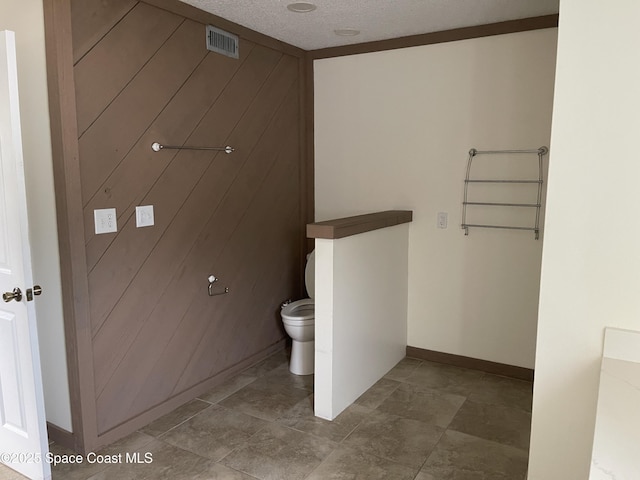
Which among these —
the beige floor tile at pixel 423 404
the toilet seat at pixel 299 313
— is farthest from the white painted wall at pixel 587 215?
→ the toilet seat at pixel 299 313

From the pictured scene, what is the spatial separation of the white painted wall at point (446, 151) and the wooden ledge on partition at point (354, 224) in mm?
242

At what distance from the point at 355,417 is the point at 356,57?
2567mm

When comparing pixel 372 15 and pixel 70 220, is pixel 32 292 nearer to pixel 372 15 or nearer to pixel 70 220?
pixel 70 220

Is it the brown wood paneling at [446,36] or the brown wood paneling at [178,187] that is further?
the brown wood paneling at [446,36]

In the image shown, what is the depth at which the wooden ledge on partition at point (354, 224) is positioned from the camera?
2.61 metres

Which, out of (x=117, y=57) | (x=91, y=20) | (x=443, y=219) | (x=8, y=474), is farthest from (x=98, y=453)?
(x=443, y=219)

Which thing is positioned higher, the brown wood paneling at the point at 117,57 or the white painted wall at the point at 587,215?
the brown wood paneling at the point at 117,57

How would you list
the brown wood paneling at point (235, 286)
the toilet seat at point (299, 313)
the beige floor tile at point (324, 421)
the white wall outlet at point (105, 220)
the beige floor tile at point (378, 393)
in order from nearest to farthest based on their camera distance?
the white wall outlet at point (105, 220)
the beige floor tile at point (324, 421)
the brown wood paneling at point (235, 286)
the beige floor tile at point (378, 393)
the toilet seat at point (299, 313)

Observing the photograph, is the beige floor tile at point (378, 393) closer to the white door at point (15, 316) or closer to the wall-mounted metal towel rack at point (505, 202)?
the wall-mounted metal towel rack at point (505, 202)

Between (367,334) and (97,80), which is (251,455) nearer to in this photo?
(367,334)

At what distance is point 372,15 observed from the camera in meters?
2.99

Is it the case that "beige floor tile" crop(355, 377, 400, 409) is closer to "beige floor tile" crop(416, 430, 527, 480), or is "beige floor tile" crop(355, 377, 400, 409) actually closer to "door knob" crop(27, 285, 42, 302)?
"beige floor tile" crop(416, 430, 527, 480)

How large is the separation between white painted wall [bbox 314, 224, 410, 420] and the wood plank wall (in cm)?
82

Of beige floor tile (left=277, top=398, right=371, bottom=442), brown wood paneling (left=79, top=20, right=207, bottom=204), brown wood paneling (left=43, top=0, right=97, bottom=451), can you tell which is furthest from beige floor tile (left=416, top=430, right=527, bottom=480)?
brown wood paneling (left=79, top=20, right=207, bottom=204)
